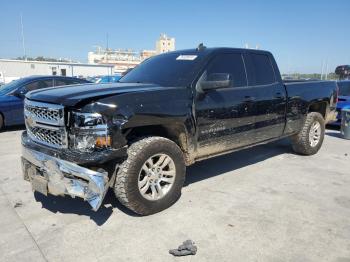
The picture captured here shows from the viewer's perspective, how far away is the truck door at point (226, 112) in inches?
163

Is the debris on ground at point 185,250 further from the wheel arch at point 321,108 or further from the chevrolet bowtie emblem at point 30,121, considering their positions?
the wheel arch at point 321,108

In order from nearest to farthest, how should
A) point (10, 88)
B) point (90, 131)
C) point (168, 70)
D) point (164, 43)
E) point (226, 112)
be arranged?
point (90, 131) → point (226, 112) → point (168, 70) → point (10, 88) → point (164, 43)

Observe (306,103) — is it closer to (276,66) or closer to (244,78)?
(276,66)

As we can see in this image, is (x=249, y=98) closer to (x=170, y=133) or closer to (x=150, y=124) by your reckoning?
(x=170, y=133)

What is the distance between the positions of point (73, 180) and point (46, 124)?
0.68m

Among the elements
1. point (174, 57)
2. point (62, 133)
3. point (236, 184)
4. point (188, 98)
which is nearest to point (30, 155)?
point (62, 133)

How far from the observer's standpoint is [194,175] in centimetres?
520

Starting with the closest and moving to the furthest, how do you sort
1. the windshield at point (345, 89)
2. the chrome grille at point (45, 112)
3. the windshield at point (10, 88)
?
1. the chrome grille at point (45, 112)
2. the windshield at point (10, 88)
3. the windshield at point (345, 89)

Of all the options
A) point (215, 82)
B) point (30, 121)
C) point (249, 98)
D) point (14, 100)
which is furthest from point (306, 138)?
point (14, 100)

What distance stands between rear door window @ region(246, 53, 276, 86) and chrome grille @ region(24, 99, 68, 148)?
291 cm

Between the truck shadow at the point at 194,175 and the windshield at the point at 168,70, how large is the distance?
5.14 feet

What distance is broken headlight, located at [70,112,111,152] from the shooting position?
3145 mm

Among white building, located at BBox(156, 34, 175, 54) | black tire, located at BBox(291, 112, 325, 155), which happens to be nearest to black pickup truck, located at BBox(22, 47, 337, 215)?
black tire, located at BBox(291, 112, 325, 155)

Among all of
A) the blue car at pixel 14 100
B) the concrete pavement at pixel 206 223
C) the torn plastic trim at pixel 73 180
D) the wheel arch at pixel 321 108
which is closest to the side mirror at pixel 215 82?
the concrete pavement at pixel 206 223
